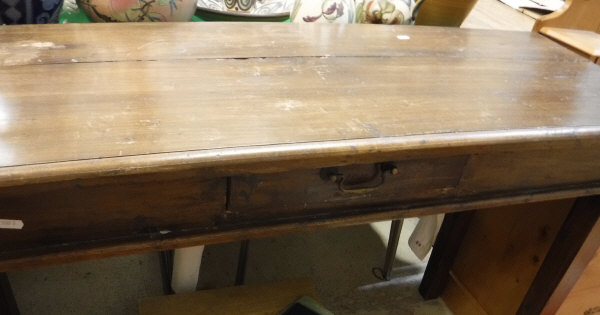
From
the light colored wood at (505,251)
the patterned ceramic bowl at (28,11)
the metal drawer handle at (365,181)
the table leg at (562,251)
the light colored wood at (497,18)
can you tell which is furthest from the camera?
the light colored wood at (497,18)

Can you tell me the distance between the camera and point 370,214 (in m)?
0.72

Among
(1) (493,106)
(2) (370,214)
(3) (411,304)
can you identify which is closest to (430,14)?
(1) (493,106)

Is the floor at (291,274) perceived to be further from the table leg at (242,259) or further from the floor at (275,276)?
the table leg at (242,259)

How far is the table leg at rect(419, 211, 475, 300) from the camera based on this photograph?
1274 mm

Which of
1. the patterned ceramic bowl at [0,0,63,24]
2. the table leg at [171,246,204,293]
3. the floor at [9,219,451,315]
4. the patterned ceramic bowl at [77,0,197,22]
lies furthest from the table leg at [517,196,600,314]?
the patterned ceramic bowl at [0,0,63,24]

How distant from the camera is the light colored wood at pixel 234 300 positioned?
94cm

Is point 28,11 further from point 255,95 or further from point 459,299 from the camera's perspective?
point 459,299

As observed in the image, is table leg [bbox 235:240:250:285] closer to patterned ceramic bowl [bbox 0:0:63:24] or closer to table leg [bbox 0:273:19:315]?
table leg [bbox 0:273:19:315]

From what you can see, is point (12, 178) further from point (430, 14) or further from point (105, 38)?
point (430, 14)

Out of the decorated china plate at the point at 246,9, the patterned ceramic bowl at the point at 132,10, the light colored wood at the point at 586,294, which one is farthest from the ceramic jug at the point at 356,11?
the light colored wood at the point at 586,294

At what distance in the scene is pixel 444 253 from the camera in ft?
4.34

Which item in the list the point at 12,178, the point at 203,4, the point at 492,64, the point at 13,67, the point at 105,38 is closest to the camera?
the point at 12,178

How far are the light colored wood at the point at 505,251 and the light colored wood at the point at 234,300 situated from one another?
1.68 ft

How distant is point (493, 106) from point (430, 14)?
51 centimetres
